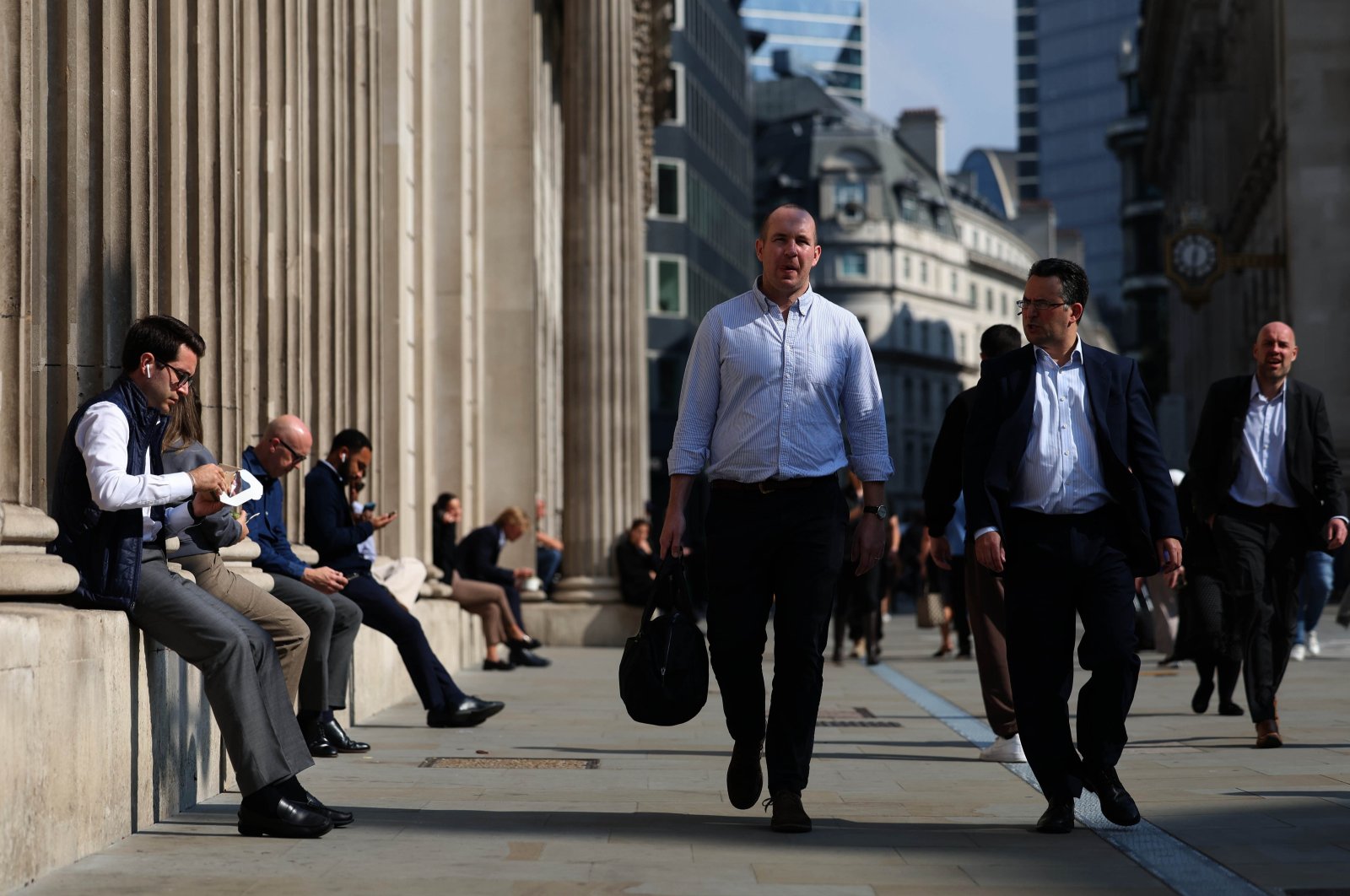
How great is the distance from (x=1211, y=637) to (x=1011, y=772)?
253cm

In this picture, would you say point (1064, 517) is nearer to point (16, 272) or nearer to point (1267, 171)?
point (16, 272)

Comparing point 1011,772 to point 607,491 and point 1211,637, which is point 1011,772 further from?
point 607,491

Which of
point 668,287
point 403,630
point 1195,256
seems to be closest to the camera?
point 403,630

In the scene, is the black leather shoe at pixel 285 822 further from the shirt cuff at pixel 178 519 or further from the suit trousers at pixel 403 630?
the suit trousers at pixel 403 630

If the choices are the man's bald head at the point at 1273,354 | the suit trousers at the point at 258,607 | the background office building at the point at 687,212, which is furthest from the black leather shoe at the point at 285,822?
the background office building at the point at 687,212

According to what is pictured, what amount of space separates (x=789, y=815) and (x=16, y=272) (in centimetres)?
288

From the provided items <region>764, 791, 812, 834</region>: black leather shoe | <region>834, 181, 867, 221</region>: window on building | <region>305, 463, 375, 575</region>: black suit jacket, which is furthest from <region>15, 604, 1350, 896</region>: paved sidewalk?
<region>834, 181, 867, 221</region>: window on building

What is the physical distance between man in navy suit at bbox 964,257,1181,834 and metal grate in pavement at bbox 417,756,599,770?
2.80 metres

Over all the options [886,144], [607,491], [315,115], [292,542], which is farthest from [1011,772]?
[886,144]

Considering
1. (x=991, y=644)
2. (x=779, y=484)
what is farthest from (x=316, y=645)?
(x=779, y=484)

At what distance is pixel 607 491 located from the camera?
2481cm

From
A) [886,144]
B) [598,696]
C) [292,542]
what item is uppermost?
[886,144]

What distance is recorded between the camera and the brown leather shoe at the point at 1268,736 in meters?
10.3

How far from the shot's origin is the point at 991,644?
10.1m
